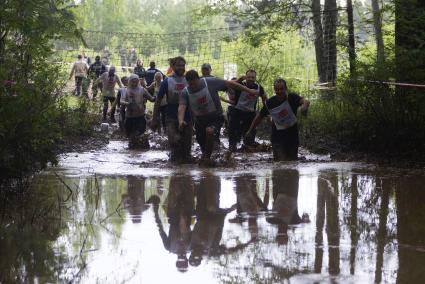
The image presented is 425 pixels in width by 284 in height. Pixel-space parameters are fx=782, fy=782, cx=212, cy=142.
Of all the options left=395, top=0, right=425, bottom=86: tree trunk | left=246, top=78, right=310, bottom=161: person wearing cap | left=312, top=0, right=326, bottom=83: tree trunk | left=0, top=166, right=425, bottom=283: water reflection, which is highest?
left=312, top=0, right=326, bottom=83: tree trunk

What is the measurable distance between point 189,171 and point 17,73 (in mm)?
3522

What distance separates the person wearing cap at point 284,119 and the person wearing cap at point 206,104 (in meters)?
0.73

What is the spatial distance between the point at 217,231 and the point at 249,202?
160 cm

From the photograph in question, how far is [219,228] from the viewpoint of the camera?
6898mm

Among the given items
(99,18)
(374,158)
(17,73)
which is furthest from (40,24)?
(99,18)

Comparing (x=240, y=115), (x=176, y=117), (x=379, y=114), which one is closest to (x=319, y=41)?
(x=240, y=115)

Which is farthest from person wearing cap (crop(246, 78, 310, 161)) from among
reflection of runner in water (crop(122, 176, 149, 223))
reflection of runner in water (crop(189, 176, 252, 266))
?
reflection of runner in water (crop(189, 176, 252, 266))

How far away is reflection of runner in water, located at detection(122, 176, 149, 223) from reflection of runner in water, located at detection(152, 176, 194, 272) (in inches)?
6.0

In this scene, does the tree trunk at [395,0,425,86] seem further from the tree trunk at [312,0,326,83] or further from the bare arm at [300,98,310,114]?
the tree trunk at [312,0,326,83]

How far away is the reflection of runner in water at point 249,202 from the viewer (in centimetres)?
723

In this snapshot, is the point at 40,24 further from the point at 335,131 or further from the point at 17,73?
the point at 335,131

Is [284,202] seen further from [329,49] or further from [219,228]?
[329,49]

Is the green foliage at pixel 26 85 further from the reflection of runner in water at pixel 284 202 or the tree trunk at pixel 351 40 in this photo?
the tree trunk at pixel 351 40

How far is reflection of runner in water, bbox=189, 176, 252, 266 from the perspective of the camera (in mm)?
5938
